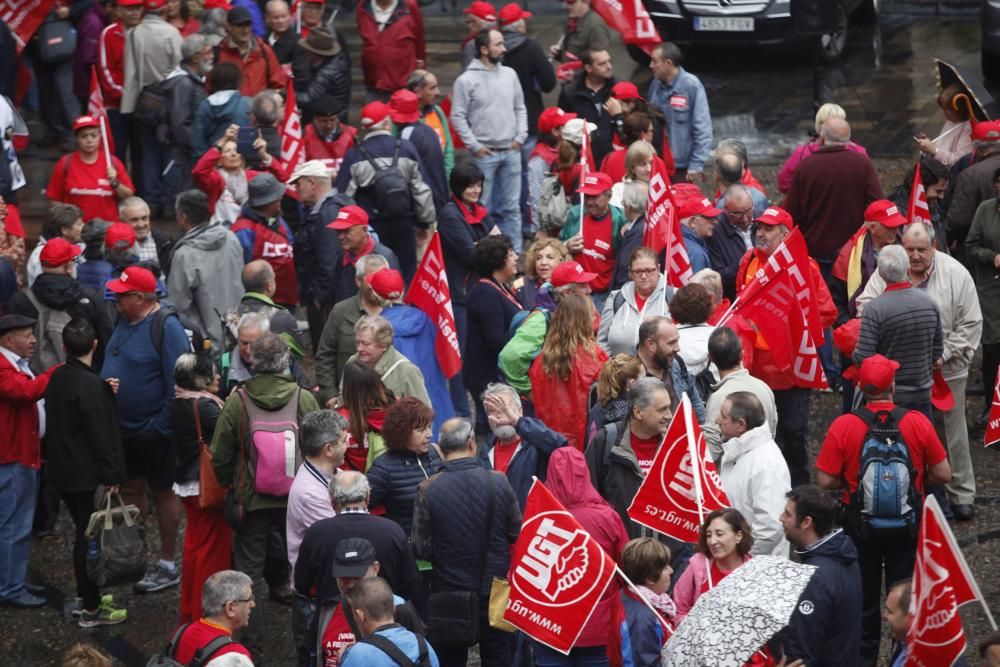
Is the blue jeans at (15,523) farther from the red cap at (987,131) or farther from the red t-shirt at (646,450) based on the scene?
the red cap at (987,131)

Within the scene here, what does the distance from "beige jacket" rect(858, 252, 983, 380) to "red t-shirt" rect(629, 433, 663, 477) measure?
7.96 feet

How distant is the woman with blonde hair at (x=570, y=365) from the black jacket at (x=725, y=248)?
2299 millimetres

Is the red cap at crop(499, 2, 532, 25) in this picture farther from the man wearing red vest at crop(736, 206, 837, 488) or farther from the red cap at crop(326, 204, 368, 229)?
the man wearing red vest at crop(736, 206, 837, 488)

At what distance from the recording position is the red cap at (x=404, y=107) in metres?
13.6

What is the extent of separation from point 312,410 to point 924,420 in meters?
3.28

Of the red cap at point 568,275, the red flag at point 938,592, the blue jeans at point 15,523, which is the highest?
the red flag at point 938,592

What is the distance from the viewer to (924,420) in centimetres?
874

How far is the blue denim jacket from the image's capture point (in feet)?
46.7

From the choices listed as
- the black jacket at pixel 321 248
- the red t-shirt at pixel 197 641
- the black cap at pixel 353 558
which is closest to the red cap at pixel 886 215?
the black jacket at pixel 321 248

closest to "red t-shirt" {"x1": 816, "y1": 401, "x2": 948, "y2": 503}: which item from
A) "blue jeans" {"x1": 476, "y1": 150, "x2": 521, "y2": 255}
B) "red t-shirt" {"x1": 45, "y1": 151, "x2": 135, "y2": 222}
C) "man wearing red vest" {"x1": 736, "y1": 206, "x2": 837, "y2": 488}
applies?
"man wearing red vest" {"x1": 736, "y1": 206, "x2": 837, "y2": 488}

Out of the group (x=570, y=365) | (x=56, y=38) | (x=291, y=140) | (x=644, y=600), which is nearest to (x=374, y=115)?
(x=291, y=140)

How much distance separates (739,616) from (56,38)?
476 inches

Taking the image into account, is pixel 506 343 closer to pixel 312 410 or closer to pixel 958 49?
pixel 312 410

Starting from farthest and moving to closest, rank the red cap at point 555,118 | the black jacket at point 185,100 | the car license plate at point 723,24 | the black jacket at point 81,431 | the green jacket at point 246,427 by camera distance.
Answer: the car license plate at point 723,24 → the black jacket at point 185,100 → the red cap at point 555,118 → the black jacket at point 81,431 → the green jacket at point 246,427
